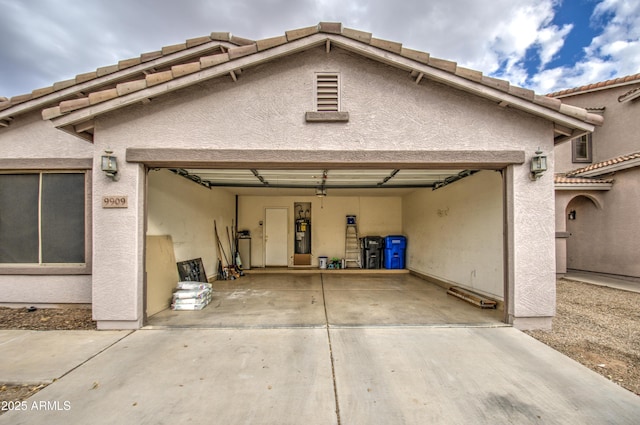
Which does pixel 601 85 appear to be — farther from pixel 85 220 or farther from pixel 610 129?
pixel 85 220

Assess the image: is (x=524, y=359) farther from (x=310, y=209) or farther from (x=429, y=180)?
(x=310, y=209)

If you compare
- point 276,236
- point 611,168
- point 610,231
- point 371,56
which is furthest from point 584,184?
point 276,236

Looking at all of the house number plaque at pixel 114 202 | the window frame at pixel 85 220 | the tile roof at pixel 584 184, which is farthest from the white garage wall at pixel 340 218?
the house number plaque at pixel 114 202

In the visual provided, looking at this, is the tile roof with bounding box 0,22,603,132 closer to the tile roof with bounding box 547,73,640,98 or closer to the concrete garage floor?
the concrete garage floor

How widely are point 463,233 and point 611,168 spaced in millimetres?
5499

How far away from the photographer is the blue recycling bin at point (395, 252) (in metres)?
10.2

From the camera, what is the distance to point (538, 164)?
4137mm

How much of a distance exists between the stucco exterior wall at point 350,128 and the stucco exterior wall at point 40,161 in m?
1.32

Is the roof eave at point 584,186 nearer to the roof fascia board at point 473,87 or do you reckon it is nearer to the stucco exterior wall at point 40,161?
the roof fascia board at point 473,87

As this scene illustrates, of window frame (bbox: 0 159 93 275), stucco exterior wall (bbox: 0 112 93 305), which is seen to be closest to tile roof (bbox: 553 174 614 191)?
window frame (bbox: 0 159 93 275)

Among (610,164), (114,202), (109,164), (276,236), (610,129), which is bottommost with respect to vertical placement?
Answer: (276,236)

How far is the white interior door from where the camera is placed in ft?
35.1

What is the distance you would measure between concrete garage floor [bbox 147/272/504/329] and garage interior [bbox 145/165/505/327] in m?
0.02

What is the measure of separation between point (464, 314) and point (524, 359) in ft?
5.47
